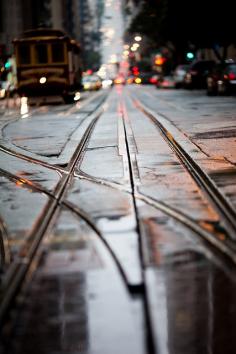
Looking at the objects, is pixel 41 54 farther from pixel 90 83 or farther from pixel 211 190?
pixel 90 83

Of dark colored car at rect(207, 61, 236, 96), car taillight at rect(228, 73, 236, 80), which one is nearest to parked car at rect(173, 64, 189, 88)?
dark colored car at rect(207, 61, 236, 96)

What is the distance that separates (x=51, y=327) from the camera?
171 inches

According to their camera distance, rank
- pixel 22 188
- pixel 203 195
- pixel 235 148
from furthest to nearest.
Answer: pixel 235 148, pixel 22 188, pixel 203 195

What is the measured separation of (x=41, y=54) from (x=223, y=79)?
9.21 metres

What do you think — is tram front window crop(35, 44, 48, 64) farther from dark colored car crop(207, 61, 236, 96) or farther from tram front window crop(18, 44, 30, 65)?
dark colored car crop(207, 61, 236, 96)

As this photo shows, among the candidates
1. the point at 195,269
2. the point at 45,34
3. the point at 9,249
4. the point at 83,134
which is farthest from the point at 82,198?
the point at 45,34

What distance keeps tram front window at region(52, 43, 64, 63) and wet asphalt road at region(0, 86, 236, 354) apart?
25944 millimetres

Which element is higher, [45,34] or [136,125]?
[45,34]

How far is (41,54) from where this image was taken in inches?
1513

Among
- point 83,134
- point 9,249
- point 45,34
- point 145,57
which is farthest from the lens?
point 145,57

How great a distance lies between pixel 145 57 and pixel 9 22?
2982 inches

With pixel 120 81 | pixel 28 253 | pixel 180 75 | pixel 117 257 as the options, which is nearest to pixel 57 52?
pixel 180 75

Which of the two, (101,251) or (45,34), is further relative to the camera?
(45,34)

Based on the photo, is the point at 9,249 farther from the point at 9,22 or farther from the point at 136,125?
the point at 9,22
